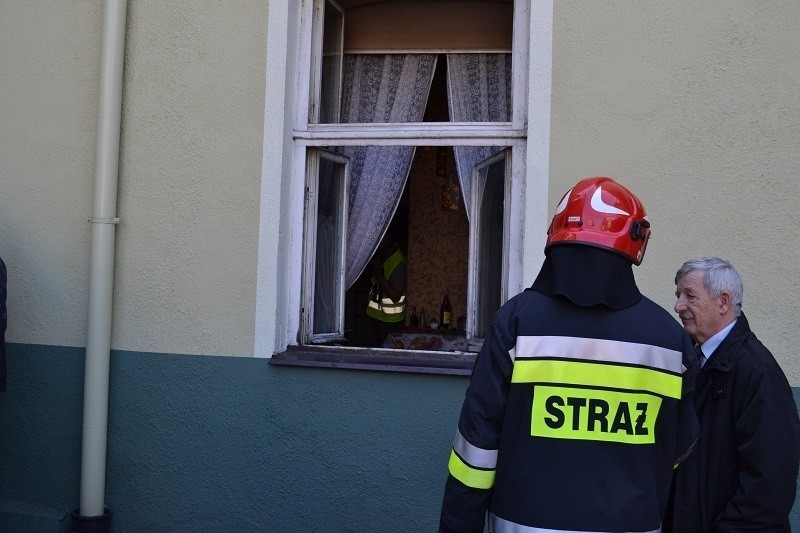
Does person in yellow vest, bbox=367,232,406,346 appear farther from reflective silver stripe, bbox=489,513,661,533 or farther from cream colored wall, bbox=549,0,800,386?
reflective silver stripe, bbox=489,513,661,533

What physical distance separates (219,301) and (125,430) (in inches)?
37.3

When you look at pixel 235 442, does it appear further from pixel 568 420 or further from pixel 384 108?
pixel 568 420

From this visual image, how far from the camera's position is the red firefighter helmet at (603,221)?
2.89 metres

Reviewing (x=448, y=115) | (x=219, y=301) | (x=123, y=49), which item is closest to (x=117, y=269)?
(x=219, y=301)

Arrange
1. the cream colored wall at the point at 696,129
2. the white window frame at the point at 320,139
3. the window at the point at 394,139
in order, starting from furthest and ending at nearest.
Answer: the window at the point at 394,139, the white window frame at the point at 320,139, the cream colored wall at the point at 696,129

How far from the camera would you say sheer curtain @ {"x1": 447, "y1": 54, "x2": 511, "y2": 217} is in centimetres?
539

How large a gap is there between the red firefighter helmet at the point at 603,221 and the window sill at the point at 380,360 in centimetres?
204

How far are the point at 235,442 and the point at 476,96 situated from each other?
2.37 meters

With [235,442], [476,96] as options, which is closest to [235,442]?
[235,442]

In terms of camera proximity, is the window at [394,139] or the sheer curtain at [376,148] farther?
the sheer curtain at [376,148]

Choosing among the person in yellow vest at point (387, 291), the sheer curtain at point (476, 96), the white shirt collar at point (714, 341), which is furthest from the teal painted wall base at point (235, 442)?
the white shirt collar at point (714, 341)

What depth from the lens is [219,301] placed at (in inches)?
208

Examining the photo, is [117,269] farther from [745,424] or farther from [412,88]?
[745,424]

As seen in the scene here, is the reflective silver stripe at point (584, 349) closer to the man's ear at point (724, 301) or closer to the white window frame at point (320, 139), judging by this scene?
the man's ear at point (724, 301)
